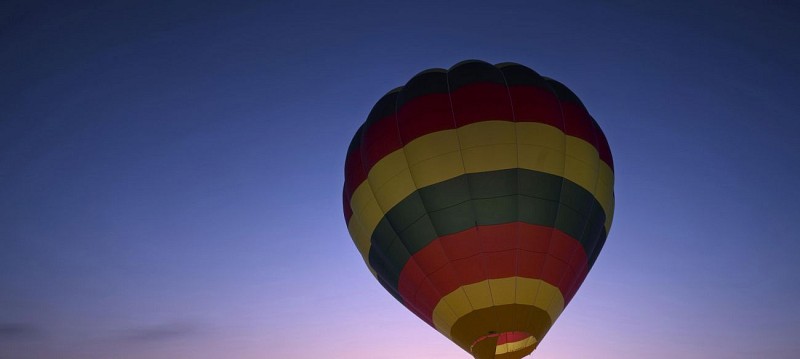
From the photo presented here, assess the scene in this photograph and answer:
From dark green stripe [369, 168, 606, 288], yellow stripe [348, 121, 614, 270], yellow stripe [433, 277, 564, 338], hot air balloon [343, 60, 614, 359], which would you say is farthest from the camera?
yellow stripe [348, 121, 614, 270]

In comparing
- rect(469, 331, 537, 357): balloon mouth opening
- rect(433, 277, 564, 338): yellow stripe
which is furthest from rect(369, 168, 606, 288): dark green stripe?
rect(469, 331, 537, 357): balloon mouth opening

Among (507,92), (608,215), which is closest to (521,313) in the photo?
(608,215)

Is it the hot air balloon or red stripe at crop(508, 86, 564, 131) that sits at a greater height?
red stripe at crop(508, 86, 564, 131)

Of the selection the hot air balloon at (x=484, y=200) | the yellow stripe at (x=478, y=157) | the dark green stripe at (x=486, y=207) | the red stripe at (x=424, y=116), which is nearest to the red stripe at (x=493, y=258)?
the hot air balloon at (x=484, y=200)

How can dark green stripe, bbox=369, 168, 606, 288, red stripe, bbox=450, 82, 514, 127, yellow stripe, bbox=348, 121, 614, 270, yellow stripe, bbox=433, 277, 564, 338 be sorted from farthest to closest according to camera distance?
red stripe, bbox=450, 82, 514, 127
yellow stripe, bbox=348, 121, 614, 270
dark green stripe, bbox=369, 168, 606, 288
yellow stripe, bbox=433, 277, 564, 338

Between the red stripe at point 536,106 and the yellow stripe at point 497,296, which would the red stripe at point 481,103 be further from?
the yellow stripe at point 497,296

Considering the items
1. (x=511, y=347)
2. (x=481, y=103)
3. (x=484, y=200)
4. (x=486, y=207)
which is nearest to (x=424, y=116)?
(x=481, y=103)

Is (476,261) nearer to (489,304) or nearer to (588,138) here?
(489,304)

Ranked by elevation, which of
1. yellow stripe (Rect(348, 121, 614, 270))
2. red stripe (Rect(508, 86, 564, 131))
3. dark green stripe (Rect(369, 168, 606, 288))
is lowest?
dark green stripe (Rect(369, 168, 606, 288))

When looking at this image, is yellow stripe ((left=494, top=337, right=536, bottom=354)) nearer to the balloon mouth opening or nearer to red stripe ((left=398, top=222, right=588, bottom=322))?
the balloon mouth opening

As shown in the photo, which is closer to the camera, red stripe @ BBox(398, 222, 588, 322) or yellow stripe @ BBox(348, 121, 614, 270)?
red stripe @ BBox(398, 222, 588, 322)

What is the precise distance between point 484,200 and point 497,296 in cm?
148

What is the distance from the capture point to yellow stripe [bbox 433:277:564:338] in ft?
25.1

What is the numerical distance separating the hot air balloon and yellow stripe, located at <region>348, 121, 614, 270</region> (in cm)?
2
